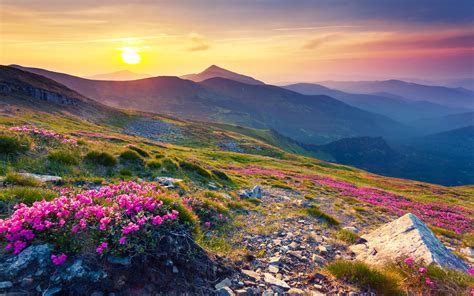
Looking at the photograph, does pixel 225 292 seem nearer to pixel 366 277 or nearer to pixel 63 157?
pixel 366 277

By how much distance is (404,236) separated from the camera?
9.19m

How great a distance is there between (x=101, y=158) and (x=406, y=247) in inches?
579

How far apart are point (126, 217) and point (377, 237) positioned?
10275 millimetres

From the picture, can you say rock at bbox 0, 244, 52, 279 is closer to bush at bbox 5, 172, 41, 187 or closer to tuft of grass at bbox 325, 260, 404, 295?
bush at bbox 5, 172, 41, 187

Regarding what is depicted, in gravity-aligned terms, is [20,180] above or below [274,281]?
above

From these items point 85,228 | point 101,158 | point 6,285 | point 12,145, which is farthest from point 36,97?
point 6,285

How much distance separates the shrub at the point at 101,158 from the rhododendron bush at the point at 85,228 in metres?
8.23

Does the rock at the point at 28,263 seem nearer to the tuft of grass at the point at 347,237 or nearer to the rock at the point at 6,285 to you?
the rock at the point at 6,285

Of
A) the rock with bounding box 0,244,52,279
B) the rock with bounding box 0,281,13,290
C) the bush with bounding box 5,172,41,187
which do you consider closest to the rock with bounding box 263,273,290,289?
the rock with bounding box 0,244,52,279

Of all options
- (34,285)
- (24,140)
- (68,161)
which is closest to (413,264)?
(34,285)

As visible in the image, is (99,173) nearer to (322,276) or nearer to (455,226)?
(322,276)

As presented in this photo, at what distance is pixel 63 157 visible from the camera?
39.2 ft

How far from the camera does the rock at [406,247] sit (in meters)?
7.88

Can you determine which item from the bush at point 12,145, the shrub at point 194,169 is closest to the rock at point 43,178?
the bush at point 12,145
